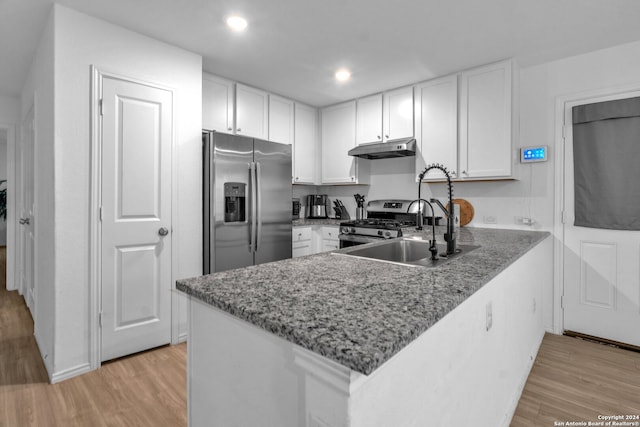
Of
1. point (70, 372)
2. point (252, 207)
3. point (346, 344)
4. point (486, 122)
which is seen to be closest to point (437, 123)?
point (486, 122)

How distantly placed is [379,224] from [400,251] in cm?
115

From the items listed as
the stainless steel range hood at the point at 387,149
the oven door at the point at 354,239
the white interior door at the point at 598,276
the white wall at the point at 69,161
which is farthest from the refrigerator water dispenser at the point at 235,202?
the white interior door at the point at 598,276

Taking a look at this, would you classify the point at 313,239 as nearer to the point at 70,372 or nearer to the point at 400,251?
the point at 400,251

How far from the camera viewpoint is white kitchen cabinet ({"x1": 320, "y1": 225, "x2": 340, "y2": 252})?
12.0 ft

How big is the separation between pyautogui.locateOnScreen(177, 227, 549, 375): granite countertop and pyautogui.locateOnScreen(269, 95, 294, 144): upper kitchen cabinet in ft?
8.22

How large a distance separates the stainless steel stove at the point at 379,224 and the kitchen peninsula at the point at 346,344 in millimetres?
1577

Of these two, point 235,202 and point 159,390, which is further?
point 235,202

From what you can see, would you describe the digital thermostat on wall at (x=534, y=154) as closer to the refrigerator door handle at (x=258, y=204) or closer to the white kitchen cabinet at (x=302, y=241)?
the white kitchen cabinet at (x=302, y=241)

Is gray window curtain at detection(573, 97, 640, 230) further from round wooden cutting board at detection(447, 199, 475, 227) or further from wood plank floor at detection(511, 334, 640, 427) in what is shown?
wood plank floor at detection(511, 334, 640, 427)

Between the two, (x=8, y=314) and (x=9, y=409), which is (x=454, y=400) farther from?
(x=8, y=314)

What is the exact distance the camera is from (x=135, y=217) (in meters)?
2.38

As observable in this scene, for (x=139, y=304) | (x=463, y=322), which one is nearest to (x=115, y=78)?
(x=139, y=304)

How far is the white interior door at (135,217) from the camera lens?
2252mm

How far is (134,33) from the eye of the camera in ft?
7.72
